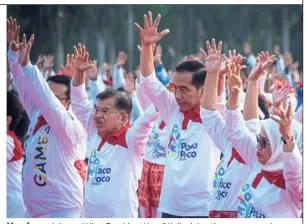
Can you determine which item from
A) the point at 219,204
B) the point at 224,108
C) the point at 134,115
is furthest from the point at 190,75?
the point at 134,115

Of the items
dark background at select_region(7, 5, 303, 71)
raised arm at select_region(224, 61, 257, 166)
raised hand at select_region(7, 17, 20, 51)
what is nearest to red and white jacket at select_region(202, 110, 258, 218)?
raised arm at select_region(224, 61, 257, 166)

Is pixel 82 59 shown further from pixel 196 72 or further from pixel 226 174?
pixel 226 174

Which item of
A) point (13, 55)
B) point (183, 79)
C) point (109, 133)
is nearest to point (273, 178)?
point (183, 79)

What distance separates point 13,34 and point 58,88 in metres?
0.65

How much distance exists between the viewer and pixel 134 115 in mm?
10250

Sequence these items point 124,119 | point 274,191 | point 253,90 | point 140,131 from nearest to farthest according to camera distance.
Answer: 1. point 274,191
2. point 253,90
3. point 140,131
4. point 124,119

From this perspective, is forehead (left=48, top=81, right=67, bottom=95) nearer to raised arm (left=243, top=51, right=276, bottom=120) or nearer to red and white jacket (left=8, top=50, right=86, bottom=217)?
red and white jacket (left=8, top=50, right=86, bottom=217)

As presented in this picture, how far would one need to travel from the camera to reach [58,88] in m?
7.30

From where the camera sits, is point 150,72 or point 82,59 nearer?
point 150,72

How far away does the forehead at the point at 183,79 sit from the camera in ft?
21.9

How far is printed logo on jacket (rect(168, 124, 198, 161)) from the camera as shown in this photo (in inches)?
260
